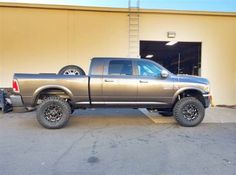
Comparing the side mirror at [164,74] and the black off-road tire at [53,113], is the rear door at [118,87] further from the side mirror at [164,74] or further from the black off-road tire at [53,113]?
the black off-road tire at [53,113]

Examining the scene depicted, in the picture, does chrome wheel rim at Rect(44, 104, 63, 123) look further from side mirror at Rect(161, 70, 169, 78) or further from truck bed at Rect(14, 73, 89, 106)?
side mirror at Rect(161, 70, 169, 78)

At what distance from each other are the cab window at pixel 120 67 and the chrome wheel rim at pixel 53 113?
69.3 inches

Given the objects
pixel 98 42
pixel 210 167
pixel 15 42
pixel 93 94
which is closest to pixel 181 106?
pixel 93 94

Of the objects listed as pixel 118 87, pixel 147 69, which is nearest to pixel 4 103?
pixel 118 87

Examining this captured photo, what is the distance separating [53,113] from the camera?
25.5ft

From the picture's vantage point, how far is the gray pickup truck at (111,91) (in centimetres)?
769

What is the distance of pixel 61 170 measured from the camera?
456 cm

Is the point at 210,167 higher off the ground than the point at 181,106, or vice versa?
the point at 181,106

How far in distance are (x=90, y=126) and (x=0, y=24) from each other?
24.1 ft

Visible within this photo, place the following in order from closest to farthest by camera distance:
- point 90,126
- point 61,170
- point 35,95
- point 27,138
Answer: point 61,170 < point 27,138 < point 35,95 < point 90,126

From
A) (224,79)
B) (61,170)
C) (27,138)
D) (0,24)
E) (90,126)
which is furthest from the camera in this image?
(224,79)

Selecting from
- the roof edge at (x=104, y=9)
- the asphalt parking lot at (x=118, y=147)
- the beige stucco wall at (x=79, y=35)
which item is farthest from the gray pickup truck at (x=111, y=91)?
the roof edge at (x=104, y=9)

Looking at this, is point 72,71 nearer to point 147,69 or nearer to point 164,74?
point 147,69

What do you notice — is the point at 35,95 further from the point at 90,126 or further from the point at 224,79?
the point at 224,79
